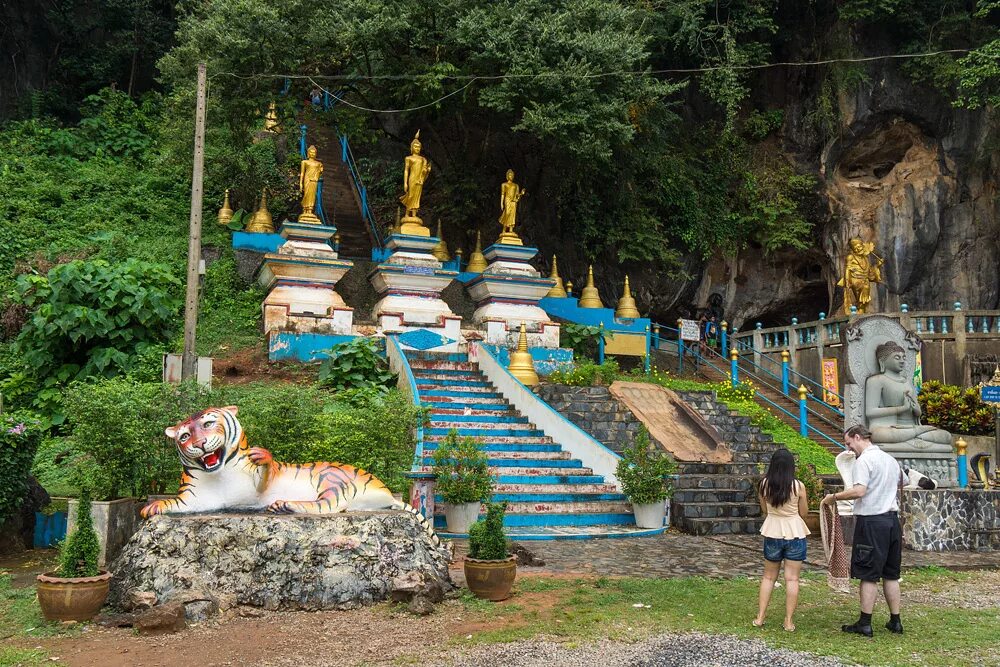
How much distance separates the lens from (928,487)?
8.88 metres

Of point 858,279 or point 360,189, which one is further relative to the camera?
point 360,189

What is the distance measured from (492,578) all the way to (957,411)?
11.2 meters

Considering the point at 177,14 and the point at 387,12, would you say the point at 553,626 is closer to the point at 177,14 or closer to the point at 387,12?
the point at 387,12

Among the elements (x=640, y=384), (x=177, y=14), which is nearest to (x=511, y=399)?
(x=640, y=384)

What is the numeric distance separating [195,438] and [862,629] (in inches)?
186

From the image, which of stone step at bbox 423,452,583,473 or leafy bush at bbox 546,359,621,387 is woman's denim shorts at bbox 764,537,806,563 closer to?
stone step at bbox 423,452,583,473

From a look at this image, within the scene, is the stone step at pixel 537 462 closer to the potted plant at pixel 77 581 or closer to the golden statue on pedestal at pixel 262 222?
the potted plant at pixel 77 581

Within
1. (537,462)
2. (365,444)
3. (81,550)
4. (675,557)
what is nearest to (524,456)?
(537,462)

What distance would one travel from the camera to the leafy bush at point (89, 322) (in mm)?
11672

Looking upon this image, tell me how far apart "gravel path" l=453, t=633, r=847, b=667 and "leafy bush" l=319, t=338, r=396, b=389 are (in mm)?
7329

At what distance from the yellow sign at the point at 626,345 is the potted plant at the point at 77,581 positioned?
12.1 meters

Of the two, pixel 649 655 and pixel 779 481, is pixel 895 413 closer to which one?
pixel 779 481

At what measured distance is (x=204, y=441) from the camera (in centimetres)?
600

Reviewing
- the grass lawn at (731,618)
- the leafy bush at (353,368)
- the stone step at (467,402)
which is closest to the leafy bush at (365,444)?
the grass lawn at (731,618)
